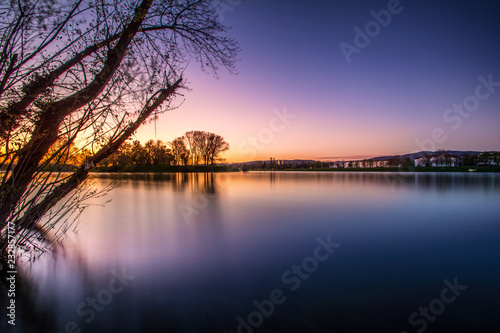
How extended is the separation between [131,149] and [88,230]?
380cm

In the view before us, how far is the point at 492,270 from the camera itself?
3834 millimetres

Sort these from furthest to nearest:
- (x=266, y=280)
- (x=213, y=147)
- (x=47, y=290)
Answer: (x=213, y=147), (x=266, y=280), (x=47, y=290)

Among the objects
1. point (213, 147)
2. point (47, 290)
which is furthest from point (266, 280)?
point (213, 147)

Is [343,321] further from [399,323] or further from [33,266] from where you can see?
[33,266]

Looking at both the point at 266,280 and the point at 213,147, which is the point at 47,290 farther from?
the point at 213,147

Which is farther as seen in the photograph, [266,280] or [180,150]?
[180,150]

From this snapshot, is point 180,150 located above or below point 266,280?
above

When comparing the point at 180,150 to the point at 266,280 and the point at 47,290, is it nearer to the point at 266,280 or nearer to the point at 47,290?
the point at 47,290

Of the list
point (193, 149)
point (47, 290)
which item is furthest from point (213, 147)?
point (47, 290)

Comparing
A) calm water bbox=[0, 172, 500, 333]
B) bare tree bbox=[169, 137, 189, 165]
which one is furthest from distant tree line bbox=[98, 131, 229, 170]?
calm water bbox=[0, 172, 500, 333]

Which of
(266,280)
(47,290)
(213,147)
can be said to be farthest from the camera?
(213,147)

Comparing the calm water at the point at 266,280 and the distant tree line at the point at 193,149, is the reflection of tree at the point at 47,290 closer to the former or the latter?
the calm water at the point at 266,280

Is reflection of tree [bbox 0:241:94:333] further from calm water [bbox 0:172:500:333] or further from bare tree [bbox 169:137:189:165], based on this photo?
bare tree [bbox 169:137:189:165]

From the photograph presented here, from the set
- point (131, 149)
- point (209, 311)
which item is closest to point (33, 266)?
point (131, 149)
